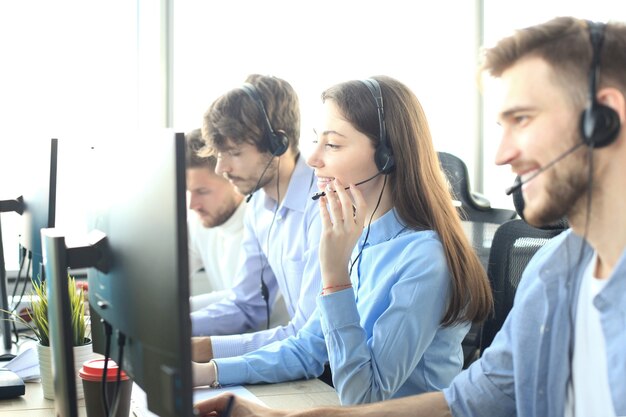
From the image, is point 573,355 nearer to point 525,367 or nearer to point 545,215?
point 525,367

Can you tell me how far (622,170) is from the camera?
Answer: 44.8 inches

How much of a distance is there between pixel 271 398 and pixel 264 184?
94 centimetres

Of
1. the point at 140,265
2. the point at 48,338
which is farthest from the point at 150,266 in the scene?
the point at 48,338

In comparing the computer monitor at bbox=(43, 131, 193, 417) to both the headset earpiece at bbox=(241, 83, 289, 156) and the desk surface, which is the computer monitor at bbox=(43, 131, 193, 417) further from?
the headset earpiece at bbox=(241, 83, 289, 156)

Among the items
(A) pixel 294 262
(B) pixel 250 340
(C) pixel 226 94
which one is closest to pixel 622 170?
(B) pixel 250 340

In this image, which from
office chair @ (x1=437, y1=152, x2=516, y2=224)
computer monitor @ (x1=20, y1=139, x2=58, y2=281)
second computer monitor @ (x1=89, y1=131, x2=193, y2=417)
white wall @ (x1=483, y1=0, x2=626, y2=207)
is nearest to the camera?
second computer monitor @ (x1=89, y1=131, x2=193, y2=417)

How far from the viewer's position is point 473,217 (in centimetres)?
264

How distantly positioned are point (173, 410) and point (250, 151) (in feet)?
4.93

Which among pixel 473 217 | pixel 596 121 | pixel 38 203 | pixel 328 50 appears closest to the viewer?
pixel 596 121

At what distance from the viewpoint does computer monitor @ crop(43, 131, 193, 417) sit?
898 millimetres

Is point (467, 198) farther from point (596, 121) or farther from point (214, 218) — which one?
point (596, 121)

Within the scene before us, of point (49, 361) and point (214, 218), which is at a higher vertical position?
point (214, 218)

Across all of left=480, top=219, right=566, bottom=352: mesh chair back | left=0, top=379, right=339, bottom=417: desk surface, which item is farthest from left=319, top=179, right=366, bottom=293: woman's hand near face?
left=480, top=219, right=566, bottom=352: mesh chair back

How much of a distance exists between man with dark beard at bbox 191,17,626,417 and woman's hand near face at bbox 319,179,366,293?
39 centimetres
